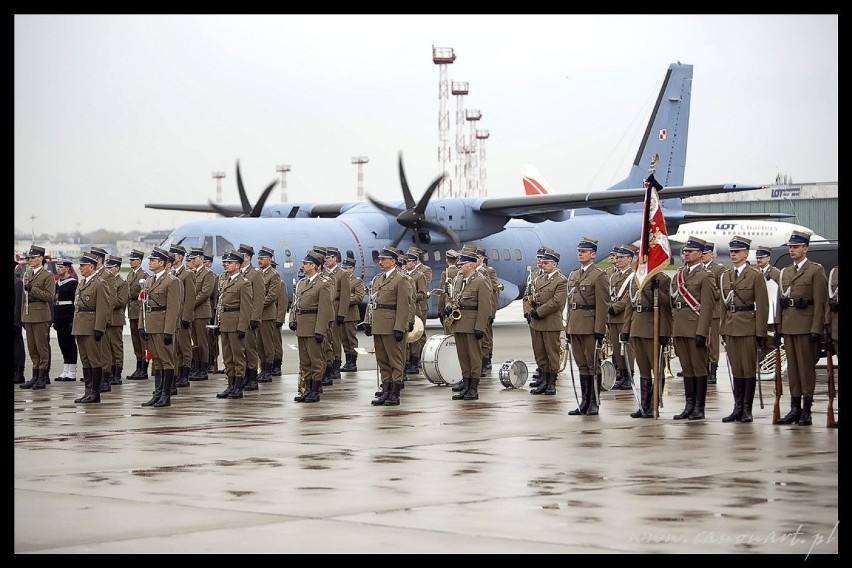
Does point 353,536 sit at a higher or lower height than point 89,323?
lower

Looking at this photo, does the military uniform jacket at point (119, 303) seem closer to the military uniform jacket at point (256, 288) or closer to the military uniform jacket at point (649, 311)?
the military uniform jacket at point (256, 288)

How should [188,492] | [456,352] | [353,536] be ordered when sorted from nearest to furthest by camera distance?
[353,536] → [188,492] → [456,352]

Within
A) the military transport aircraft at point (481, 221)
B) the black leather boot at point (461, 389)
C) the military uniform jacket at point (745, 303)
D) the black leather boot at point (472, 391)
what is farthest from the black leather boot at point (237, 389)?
the military transport aircraft at point (481, 221)

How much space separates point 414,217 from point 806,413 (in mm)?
16162

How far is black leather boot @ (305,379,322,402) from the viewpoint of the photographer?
14.5 m

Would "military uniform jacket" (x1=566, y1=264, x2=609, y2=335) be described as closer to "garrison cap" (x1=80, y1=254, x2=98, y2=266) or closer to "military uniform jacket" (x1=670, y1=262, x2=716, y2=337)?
"military uniform jacket" (x1=670, y1=262, x2=716, y2=337)

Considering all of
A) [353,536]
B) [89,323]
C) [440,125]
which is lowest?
[353,536]

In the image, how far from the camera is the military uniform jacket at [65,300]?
17.2 m

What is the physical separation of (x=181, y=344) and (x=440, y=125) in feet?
127

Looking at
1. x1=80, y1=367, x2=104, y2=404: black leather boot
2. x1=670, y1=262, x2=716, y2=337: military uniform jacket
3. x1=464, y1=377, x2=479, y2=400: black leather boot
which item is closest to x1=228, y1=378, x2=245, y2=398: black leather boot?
x1=80, y1=367, x2=104, y2=404: black leather boot

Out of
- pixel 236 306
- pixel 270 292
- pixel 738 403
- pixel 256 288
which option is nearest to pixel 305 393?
pixel 236 306

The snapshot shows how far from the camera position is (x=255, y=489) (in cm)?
843

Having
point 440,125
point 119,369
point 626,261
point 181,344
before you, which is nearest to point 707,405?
point 626,261
